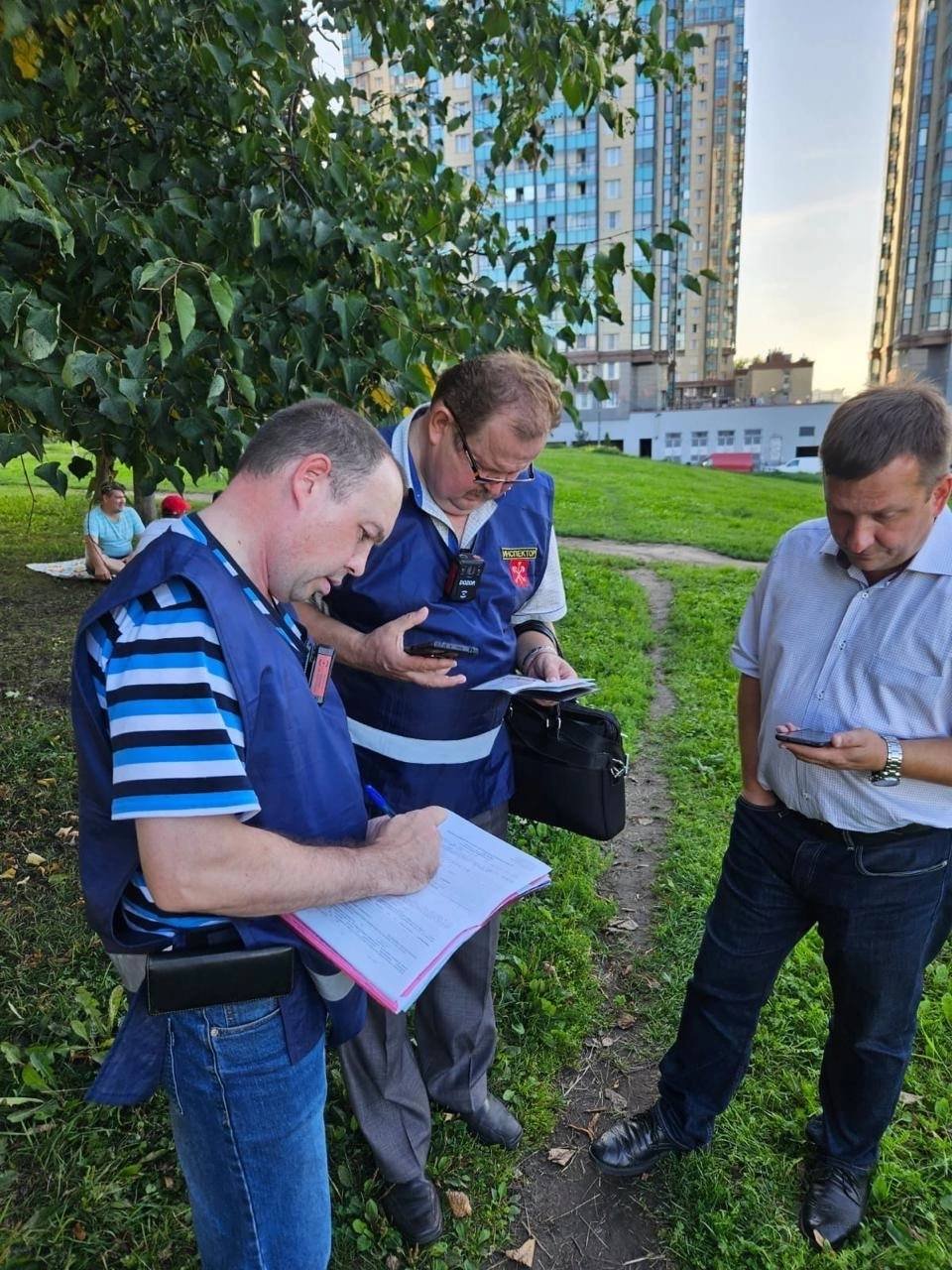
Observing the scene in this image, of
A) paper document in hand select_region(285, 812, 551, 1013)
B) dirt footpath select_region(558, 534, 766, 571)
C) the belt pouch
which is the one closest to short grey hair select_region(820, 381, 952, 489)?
paper document in hand select_region(285, 812, 551, 1013)

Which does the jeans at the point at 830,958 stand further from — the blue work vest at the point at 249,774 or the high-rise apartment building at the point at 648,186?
the high-rise apartment building at the point at 648,186

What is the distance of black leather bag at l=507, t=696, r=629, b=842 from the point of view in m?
2.36

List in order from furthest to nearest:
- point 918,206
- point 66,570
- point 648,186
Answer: point 648,186, point 918,206, point 66,570

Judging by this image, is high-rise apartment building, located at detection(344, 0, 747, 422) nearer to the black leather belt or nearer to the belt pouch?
the black leather belt

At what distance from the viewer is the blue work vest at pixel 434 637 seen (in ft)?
6.95

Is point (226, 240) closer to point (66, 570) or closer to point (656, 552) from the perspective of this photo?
point (66, 570)

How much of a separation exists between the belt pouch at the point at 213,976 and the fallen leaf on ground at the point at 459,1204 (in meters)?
1.54

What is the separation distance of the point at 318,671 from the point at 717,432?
56072 millimetres

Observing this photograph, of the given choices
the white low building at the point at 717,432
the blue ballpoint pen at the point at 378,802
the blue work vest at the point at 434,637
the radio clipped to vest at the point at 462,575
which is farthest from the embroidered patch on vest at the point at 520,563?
the white low building at the point at 717,432

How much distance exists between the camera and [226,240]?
8.99ft

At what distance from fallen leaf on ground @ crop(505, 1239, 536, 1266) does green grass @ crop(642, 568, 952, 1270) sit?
41 centimetres

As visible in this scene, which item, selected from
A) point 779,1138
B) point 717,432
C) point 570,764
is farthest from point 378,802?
point 717,432

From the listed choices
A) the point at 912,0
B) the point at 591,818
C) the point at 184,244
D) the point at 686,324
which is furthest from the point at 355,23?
the point at 686,324

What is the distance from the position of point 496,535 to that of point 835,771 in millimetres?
1084
